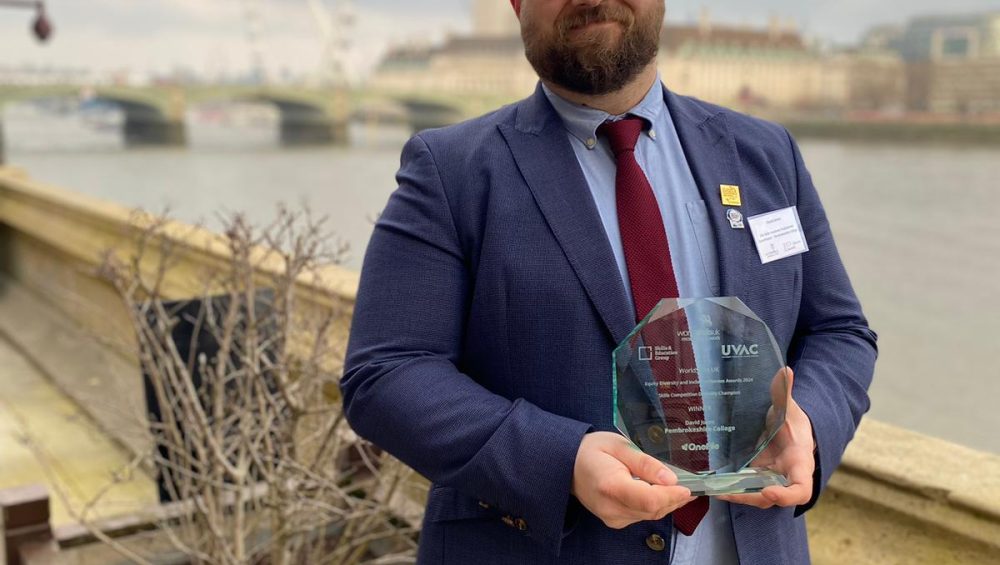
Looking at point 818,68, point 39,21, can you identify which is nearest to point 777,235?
point 39,21

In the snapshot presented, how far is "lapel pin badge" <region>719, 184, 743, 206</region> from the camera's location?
4.00ft

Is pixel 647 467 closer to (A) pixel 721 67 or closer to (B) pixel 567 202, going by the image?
(B) pixel 567 202

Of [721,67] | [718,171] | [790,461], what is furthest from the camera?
[721,67]

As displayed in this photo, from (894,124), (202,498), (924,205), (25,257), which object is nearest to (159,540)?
(202,498)

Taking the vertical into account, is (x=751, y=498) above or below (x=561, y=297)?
below

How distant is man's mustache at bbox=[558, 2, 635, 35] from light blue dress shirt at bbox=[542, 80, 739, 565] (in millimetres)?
122

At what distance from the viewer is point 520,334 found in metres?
1.15

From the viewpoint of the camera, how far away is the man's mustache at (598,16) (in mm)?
1124

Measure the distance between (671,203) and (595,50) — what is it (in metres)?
0.21

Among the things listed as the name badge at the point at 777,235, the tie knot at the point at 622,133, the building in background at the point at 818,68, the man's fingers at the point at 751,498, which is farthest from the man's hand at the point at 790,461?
the building in background at the point at 818,68

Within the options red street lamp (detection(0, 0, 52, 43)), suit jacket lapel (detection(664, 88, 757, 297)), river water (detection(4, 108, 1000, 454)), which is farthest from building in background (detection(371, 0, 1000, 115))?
suit jacket lapel (detection(664, 88, 757, 297))

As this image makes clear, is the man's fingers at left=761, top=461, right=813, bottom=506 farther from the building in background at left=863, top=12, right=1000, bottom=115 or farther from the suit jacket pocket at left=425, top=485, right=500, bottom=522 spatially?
the building in background at left=863, top=12, right=1000, bottom=115

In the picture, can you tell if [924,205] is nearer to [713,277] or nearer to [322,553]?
[322,553]

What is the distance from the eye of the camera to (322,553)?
2619 mm
